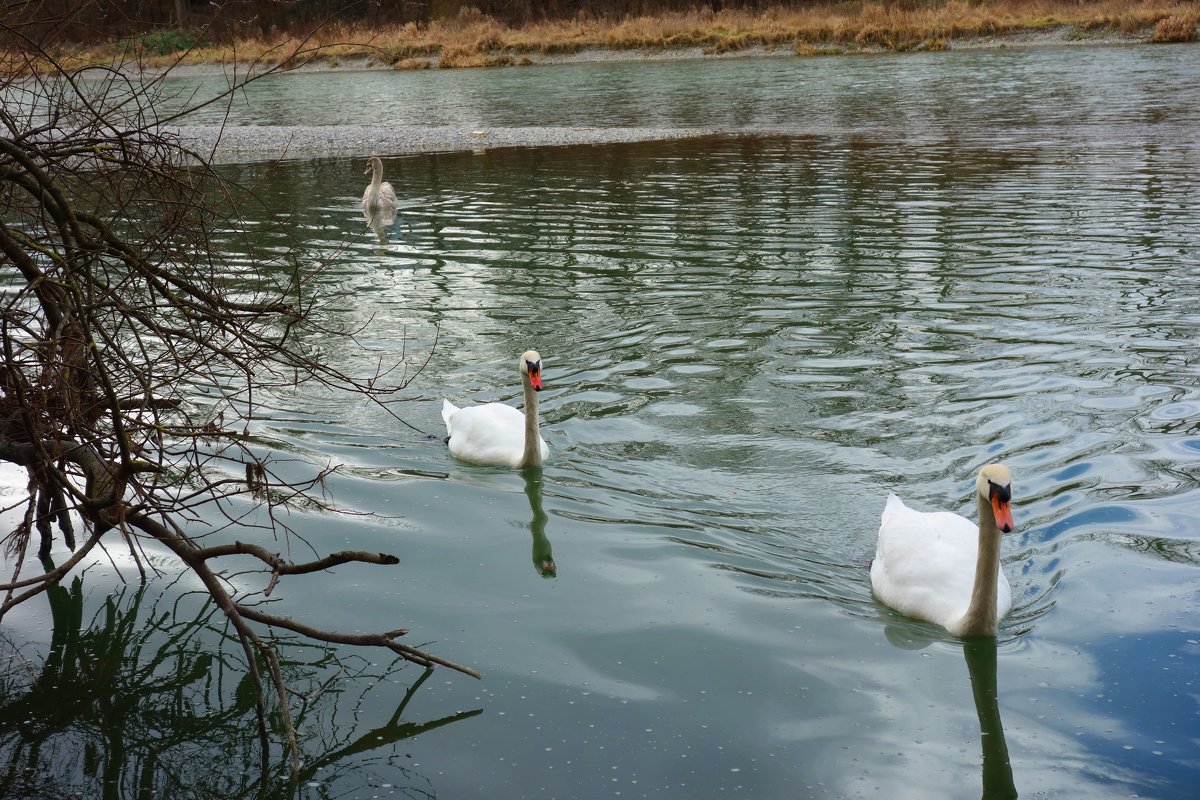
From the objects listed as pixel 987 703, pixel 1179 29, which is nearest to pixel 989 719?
pixel 987 703

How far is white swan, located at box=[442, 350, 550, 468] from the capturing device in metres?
7.47

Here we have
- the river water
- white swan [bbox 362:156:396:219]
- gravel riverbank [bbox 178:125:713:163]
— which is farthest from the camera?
gravel riverbank [bbox 178:125:713:163]

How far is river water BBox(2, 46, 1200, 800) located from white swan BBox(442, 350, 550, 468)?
4.9 inches

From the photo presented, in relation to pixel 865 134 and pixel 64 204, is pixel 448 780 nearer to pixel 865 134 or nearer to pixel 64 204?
pixel 64 204

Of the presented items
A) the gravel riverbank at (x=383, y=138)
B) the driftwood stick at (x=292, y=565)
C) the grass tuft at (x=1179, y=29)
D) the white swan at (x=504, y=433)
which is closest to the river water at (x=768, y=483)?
the white swan at (x=504, y=433)

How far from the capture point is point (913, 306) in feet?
35.0

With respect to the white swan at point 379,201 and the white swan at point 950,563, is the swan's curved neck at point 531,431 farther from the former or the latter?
the white swan at point 379,201

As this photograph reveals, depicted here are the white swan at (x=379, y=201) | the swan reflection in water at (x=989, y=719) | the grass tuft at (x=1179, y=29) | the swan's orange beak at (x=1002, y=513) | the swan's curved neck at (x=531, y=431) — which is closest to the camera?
the swan reflection in water at (x=989, y=719)

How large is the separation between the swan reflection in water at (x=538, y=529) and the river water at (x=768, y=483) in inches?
1.1

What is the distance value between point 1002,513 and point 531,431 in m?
3.21

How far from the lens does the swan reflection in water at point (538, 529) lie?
6.24 meters

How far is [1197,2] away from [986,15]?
22.3 ft

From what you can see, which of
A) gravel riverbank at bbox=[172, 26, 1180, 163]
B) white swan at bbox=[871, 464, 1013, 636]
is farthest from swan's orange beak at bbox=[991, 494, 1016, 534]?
gravel riverbank at bbox=[172, 26, 1180, 163]

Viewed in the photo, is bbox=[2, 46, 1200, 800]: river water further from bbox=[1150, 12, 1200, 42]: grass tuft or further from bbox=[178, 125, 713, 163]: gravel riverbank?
bbox=[1150, 12, 1200, 42]: grass tuft
